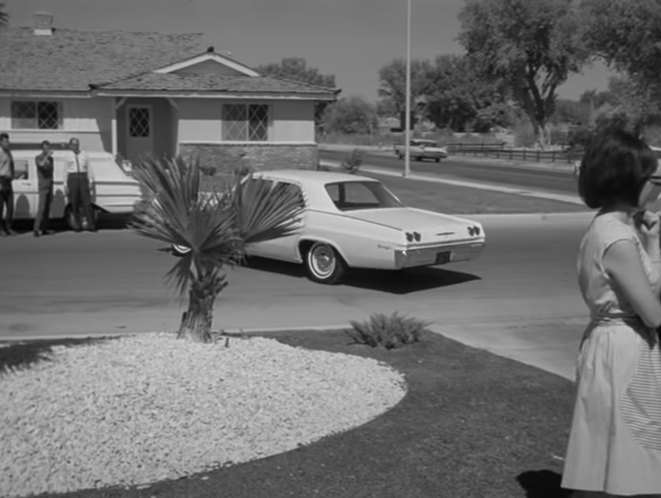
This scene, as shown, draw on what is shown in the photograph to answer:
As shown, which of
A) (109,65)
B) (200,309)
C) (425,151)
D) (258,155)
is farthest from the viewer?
(425,151)

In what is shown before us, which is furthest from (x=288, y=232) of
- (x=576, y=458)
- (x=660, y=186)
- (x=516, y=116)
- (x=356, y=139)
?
(x=516, y=116)

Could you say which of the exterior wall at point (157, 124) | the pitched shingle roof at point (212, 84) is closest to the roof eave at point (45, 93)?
the exterior wall at point (157, 124)

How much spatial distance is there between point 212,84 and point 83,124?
4.64m

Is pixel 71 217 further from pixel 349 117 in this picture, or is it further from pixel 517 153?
pixel 349 117

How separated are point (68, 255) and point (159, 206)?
28.1 ft

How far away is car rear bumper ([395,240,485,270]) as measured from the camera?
37.1 feet

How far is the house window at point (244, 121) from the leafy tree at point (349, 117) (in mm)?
81684

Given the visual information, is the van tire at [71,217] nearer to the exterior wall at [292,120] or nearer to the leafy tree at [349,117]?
the exterior wall at [292,120]

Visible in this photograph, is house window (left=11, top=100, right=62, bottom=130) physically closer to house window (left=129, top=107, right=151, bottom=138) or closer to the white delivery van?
house window (left=129, top=107, right=151, bottom=138)

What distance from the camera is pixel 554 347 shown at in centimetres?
898

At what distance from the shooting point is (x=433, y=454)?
5.34 meters

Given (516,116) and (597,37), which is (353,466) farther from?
(516,116)

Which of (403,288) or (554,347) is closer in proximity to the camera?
(554,347)

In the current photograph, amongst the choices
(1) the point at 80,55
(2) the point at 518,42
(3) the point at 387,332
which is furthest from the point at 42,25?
(2) the point at 518,42
